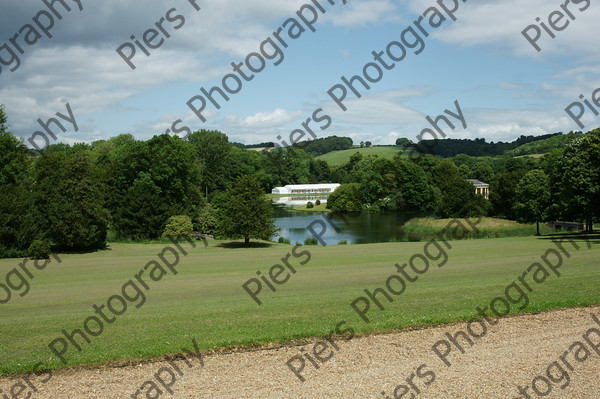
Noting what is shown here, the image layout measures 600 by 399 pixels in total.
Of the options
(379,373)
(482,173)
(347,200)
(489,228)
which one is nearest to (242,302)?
(379,373)

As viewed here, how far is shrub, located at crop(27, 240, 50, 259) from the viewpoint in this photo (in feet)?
123

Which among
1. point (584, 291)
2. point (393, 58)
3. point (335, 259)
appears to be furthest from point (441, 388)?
point (335, 259)

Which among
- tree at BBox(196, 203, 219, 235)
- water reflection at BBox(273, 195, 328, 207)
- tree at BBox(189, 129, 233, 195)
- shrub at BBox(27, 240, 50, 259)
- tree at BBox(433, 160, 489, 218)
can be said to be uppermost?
tree at BBox(189, 129, 233, 195)

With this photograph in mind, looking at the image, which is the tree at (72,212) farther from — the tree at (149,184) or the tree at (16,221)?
the tree at (149,184)

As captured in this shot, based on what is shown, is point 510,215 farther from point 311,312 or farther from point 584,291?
point 311,312

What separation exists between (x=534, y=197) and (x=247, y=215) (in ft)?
99.8

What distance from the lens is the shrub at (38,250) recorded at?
37.6 metres

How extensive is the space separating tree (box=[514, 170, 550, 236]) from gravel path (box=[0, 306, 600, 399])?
4444cm

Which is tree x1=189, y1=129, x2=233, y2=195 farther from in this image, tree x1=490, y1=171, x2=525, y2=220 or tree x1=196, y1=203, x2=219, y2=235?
tree x1=490, y1=171, x2=525, y2=220

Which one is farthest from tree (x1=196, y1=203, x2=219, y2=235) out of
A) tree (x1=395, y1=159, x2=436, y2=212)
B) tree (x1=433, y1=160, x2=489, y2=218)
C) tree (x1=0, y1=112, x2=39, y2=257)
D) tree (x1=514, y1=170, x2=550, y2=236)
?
tree (x1=395, y1=159, x2=436, y2=212)

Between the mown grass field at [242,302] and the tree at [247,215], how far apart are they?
14.3 metres

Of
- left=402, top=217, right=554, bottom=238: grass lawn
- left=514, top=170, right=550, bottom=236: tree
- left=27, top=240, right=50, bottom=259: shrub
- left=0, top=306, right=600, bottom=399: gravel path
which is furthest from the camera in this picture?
left=402, top=217, right=554, bottom=238: grass lawn

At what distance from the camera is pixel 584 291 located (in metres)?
15.9

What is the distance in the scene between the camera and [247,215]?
45.9 meters
